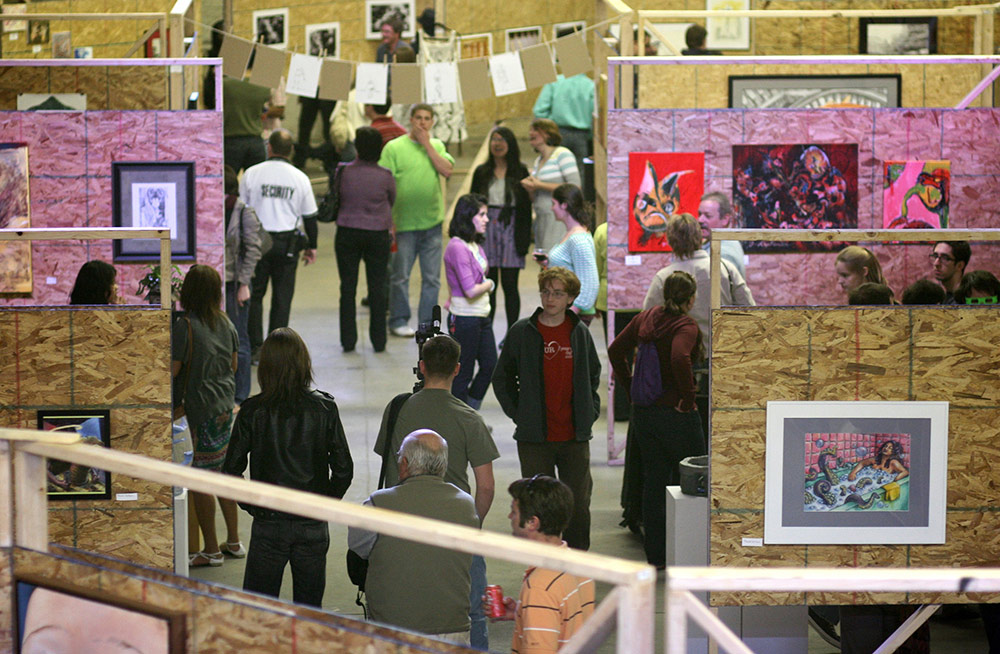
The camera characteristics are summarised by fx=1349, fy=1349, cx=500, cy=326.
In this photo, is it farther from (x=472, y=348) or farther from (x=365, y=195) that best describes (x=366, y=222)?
(x=472, y=348)

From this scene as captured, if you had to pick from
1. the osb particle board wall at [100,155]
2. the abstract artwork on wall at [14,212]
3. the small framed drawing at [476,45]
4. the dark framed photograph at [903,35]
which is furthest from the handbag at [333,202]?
the small framed drawing at [476,45]

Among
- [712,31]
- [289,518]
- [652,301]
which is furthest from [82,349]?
[712,31]

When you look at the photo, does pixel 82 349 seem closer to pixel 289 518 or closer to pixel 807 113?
pixel 289 518

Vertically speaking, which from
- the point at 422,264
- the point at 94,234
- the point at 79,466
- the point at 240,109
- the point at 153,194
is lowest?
the point at 79,466

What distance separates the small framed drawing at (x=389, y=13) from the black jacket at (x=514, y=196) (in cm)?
709

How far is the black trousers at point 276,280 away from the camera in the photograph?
33.0 ft

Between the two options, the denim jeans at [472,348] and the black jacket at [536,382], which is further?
the denim jeans at [472,348]

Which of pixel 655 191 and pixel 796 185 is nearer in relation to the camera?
pixel 655 191

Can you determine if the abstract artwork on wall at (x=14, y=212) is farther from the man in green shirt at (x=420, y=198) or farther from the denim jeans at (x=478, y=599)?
the denim jeans at (x=478, y=599)

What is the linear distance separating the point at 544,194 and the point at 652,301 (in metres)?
3.14

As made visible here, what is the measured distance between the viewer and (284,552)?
5.33 metres

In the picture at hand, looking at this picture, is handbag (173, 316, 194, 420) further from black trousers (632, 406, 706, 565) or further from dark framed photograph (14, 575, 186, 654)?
dark framed photograph (14, 575, 186, 654)

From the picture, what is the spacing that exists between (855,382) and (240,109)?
7.76m

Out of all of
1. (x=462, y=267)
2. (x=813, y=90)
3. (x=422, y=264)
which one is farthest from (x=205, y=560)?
(x=813, y=90)
